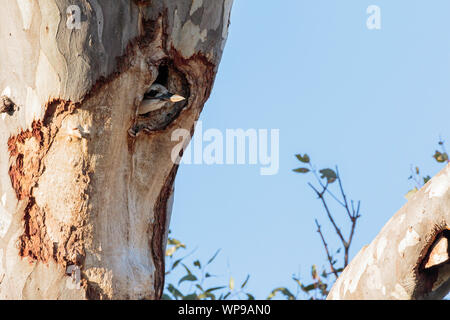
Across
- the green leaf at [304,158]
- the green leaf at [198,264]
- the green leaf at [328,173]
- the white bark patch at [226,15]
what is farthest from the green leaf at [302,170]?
the white bark patch at [226,15]

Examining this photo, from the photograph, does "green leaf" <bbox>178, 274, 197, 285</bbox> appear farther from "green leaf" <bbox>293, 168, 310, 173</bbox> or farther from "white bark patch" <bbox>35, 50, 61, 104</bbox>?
"white bark patch" <bbox>35, 50, 61, 104</bbox>

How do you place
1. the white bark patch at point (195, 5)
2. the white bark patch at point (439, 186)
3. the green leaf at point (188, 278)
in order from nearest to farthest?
the white bark patch at point (439, 186) < the white bark patch at point (195, 5) < the green leaf at point (188, 278)

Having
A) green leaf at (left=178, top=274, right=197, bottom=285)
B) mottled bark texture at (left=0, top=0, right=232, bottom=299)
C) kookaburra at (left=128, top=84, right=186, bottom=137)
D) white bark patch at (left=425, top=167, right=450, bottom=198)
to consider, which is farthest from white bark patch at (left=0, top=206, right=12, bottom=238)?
green leaf at (left=178, top=274, right=197, bottom=285)

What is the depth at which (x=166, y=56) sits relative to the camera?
5.06ft

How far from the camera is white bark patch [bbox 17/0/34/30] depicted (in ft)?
4.78

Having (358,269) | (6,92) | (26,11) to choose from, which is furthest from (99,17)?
(358,269)

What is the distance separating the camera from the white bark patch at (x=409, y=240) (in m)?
1.29

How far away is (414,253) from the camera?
50.6 inches

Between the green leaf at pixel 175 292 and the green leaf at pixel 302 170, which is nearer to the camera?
the green leaf at pixel 302 170

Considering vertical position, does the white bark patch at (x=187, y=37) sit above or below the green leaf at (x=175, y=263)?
above

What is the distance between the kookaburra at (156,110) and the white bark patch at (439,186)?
1.91ft

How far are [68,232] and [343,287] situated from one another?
0.57 meters

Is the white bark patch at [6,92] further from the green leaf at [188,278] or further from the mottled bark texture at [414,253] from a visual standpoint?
the green leaf at [188,278]

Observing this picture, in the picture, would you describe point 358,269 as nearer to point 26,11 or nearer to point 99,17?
point 99,17
